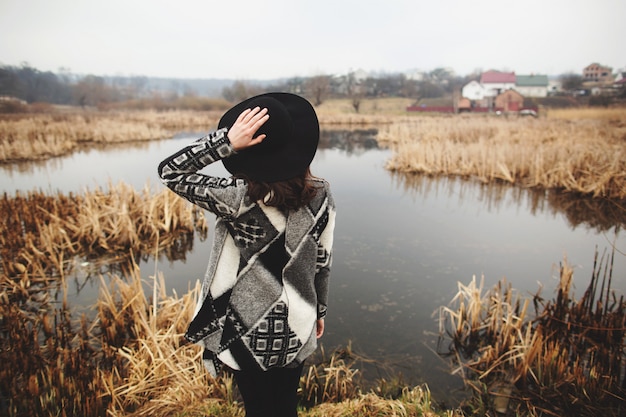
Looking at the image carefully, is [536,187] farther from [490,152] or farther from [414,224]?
[414,224]

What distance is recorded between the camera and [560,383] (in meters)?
2.82

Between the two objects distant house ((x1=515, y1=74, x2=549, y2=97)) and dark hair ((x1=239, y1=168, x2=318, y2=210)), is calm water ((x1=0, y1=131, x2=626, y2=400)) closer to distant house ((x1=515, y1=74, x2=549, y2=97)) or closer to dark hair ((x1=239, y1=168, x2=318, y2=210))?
dark hair ((x1=239, y1=168, x2=318, y2=210))

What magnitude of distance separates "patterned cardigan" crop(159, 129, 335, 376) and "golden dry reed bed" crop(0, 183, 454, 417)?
53.5 inches

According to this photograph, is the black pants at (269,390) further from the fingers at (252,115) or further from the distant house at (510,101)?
the distant house at (510,101)

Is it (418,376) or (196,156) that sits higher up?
(196,156)

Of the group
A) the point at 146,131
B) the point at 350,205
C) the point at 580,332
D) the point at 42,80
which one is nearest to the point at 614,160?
the point at 350,205

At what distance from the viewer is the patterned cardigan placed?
4.54 feet

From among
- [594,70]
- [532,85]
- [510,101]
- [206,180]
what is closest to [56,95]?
[510,101]

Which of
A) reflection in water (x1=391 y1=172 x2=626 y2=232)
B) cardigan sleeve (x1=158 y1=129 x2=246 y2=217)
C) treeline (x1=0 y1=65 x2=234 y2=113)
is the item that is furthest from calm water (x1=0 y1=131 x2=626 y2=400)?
treeline (x1=0 y1=65 x2=234 y2=113)

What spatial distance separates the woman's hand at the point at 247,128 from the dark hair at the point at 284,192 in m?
0.14

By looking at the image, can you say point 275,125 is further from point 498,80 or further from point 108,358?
point 498,80

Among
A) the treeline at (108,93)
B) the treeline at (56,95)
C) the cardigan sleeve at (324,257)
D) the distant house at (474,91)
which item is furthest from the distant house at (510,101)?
the cardigan sleeve at (324,257)

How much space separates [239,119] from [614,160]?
9897mm

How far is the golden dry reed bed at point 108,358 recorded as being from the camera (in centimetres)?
256
